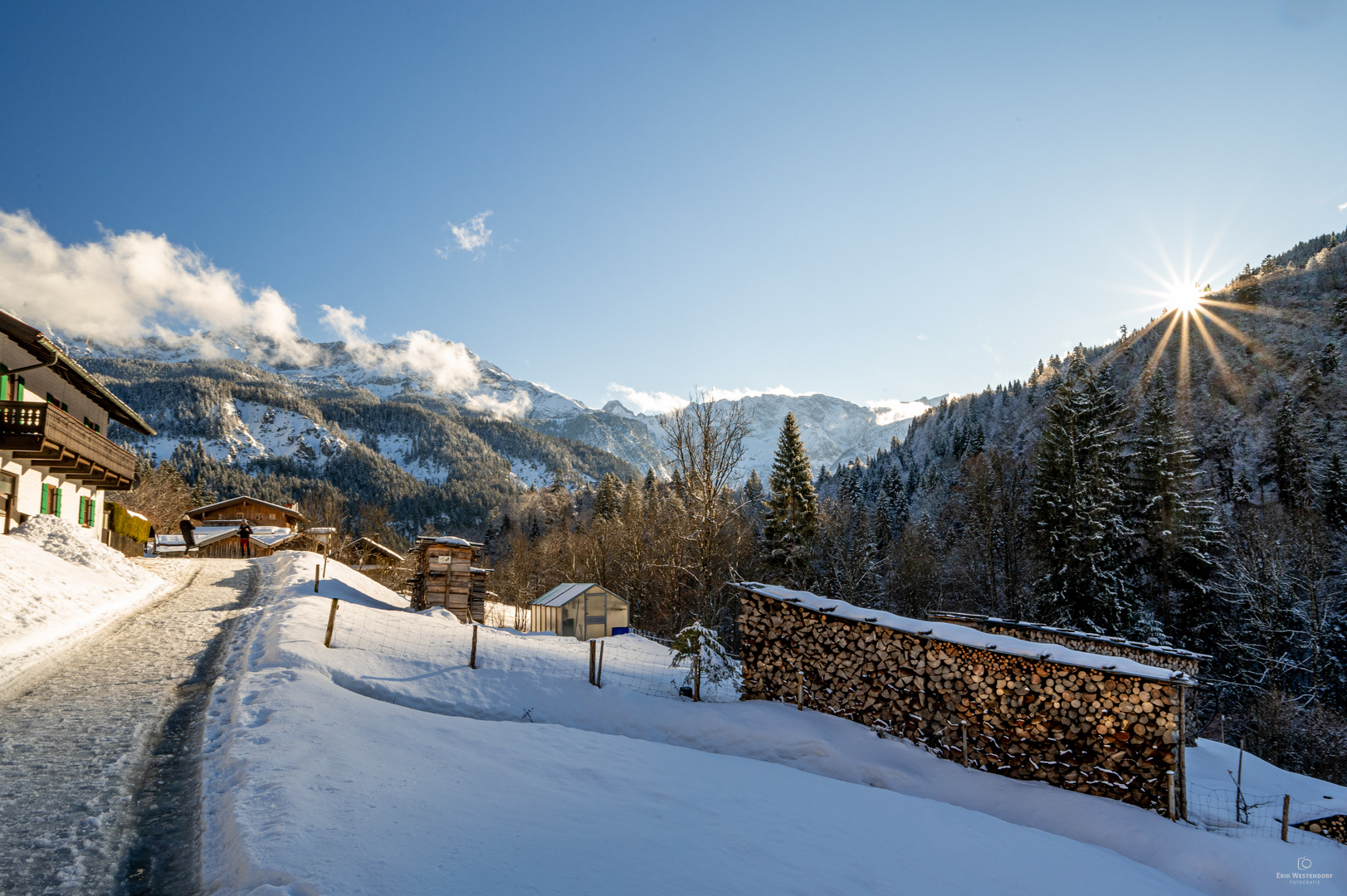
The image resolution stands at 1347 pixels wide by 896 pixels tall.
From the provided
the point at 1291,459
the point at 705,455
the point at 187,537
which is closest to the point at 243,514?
the point at 187,537

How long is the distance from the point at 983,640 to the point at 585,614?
70.5 ft

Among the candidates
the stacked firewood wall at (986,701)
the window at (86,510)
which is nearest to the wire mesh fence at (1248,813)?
the stacked firewood wall at (986,701)

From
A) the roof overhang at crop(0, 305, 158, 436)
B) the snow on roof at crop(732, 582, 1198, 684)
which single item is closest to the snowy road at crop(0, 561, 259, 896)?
the snow on roof at crop(732, 582, 1198, 684)

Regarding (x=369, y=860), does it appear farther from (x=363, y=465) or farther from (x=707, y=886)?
(x=363, y=465)

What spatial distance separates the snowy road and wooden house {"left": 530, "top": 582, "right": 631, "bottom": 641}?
61.4ft

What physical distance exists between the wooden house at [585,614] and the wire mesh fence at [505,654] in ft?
36.9

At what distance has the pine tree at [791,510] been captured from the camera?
34.8m

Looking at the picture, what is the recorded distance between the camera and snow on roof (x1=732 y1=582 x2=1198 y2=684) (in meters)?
8.91

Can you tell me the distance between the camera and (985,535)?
112 ft

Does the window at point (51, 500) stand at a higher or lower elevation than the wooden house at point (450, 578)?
higher

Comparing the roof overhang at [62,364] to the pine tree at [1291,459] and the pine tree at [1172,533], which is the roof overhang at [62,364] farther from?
the pine tree at [1291,459]

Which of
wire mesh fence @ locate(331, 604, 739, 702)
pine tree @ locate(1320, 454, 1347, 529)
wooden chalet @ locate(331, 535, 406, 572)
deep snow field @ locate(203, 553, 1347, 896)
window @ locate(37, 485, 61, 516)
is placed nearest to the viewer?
deep snow field @ locate(203, 553, 1347, 896)

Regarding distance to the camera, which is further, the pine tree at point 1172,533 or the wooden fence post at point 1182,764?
the pine tree at point 1172,533

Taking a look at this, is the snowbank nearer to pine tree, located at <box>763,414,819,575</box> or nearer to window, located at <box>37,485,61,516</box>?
window, located at <box>37,485,61,516</box>
